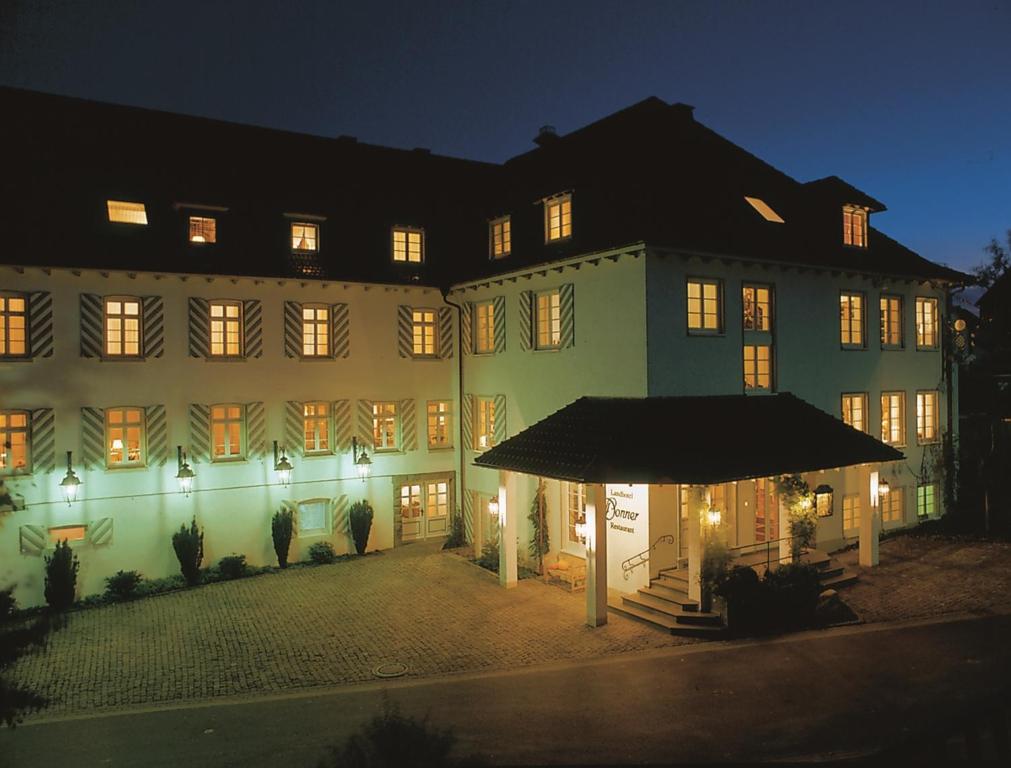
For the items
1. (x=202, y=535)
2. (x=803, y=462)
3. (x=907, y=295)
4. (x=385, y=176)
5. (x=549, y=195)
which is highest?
(x=385, y=176)

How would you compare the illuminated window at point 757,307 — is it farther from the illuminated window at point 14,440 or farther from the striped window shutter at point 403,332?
the illuminated window at point 14,440

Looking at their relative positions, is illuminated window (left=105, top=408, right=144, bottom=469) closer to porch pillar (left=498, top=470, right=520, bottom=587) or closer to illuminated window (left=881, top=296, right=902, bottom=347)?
porch pillar (left=498, top=470, right=520, bottom=587)

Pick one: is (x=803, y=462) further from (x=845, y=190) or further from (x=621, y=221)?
(x=845, y=190)

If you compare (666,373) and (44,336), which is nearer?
(666,373)

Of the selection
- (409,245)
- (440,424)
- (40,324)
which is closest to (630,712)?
(440,424)

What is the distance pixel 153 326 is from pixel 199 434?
8.96ft

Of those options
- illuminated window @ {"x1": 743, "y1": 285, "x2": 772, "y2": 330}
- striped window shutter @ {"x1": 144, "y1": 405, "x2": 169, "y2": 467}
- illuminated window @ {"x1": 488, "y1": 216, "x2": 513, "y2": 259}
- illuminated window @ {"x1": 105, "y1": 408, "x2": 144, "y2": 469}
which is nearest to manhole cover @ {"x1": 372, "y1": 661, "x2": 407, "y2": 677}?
striped window shutter @ {"x1": 144, "y1": 405, "x2": 169, "y2": 467}

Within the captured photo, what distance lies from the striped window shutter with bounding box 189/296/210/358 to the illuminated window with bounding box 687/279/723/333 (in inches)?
444

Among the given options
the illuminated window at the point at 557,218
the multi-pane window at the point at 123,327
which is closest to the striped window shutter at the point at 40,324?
the multi-pane window at the point at 123,327

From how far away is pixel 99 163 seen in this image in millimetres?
17953

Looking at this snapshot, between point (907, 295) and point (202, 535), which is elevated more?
point (907, 295)

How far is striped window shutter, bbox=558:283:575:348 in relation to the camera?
16609 millimetres

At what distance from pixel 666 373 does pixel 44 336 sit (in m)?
13.4

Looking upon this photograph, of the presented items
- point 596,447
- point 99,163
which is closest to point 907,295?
point 596,447
